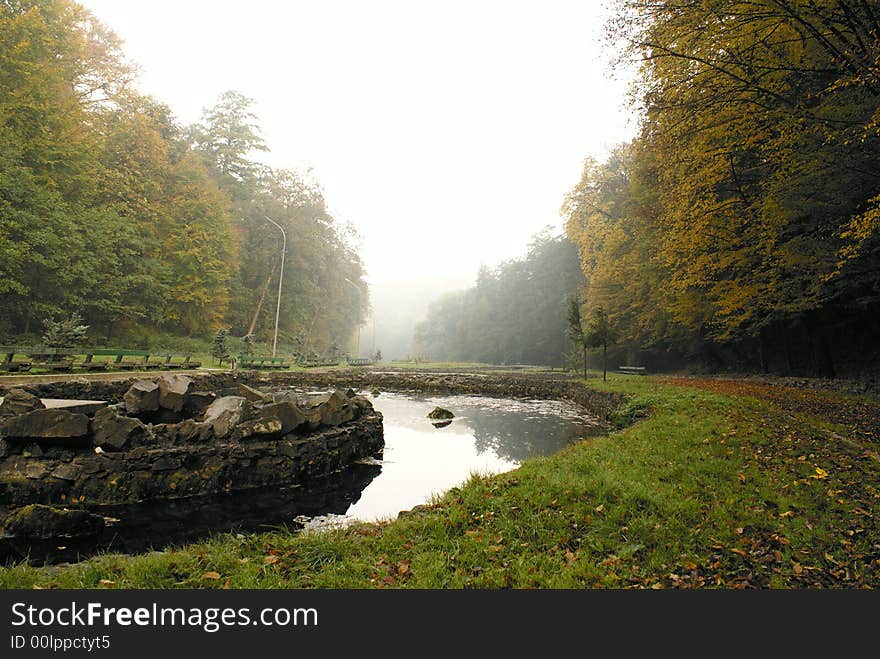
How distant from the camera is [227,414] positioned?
279 inches

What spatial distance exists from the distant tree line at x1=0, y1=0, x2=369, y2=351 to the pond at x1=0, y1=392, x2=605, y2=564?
22660mm

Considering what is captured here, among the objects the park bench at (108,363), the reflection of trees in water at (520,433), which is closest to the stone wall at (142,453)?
the reflection of trees in water at (520,433)

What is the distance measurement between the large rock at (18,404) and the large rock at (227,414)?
8.04ft

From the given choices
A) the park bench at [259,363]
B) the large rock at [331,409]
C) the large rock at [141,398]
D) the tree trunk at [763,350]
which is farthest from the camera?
the park bench at [259,363]

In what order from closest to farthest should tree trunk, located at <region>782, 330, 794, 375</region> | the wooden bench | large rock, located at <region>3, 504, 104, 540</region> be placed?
large rock, located at <region>3, 504, 104, 540</region>, the wooden bench, tree trunk, located at <region>782, 330, 794, 375</region>

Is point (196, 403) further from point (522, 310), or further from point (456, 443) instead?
point (522, 310)

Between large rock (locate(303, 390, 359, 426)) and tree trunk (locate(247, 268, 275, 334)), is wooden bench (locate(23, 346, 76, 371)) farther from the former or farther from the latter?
tree trunk (locate(247, 268, 275, 334))

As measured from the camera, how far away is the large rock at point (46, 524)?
4.57 m

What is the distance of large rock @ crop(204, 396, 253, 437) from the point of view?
692cm

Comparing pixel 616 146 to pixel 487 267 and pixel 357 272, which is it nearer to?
pixel 357 272

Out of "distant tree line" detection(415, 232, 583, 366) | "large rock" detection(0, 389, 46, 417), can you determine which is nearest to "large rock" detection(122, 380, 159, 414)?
"large rock" detection(0, 389, 46, 417)

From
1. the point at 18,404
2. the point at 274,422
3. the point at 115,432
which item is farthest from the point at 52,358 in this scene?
the point at 274,422

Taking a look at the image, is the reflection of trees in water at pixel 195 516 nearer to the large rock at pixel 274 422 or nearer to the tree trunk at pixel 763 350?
the large rock at pixel 274 422

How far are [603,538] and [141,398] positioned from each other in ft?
28.0
